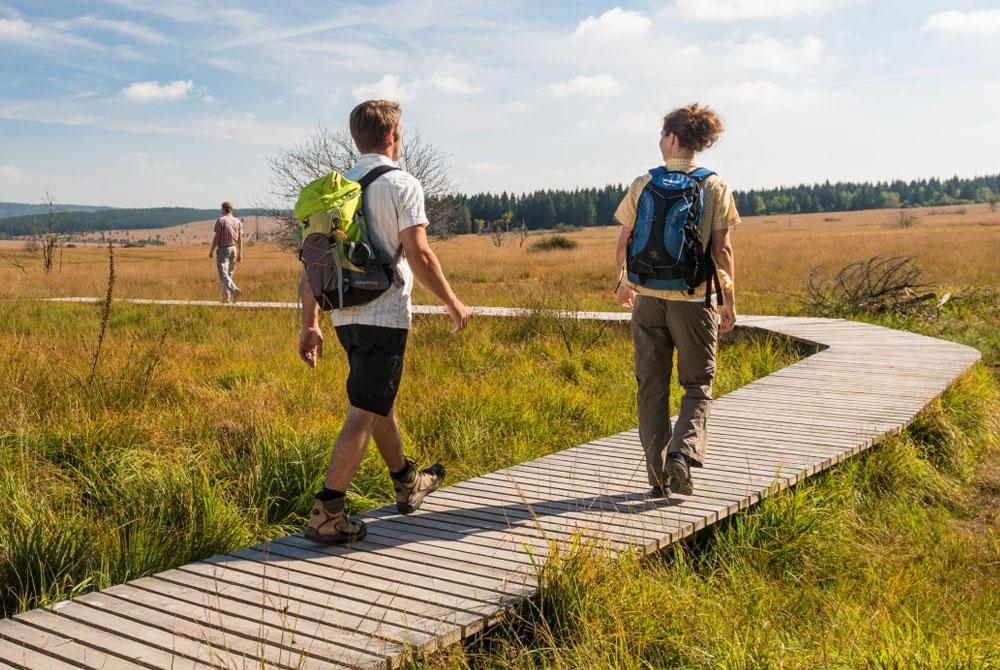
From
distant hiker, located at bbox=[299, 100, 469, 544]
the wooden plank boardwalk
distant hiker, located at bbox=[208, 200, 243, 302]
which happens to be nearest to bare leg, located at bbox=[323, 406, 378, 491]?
distant hiker, located at bbox=[299, 100, 469, 544]

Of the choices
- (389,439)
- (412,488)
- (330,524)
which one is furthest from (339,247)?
(412,488)

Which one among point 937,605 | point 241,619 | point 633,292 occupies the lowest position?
point 937,605

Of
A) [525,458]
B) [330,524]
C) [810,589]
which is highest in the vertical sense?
[330,524]

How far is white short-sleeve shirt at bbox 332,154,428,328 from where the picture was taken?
3.37 metres

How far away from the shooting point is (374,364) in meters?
3.42

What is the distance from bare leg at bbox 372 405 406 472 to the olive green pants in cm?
122

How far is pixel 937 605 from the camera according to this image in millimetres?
3686

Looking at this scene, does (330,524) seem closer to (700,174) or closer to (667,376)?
(667,376)

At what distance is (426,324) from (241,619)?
866cm

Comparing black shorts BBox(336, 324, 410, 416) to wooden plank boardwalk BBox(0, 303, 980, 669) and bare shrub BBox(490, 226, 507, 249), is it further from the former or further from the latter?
bare shrub BBox(490, 226, 507, 249)

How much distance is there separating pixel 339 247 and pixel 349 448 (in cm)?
80

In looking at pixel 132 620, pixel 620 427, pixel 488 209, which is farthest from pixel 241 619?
pixel 488 209

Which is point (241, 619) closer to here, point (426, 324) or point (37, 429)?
point (37, 429)

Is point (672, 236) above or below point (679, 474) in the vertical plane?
above
